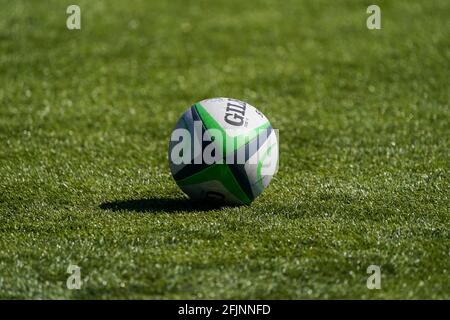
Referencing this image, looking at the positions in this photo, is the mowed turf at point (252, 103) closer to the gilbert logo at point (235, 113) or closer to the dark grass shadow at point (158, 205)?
the dark grass shadow at point (158, 205)

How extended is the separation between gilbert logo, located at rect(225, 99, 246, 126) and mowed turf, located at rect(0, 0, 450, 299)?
769 millimetres

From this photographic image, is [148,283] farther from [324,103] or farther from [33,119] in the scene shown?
[324,103]

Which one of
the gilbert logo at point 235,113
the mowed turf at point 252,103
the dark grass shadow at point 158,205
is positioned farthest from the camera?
the dark grass shadow at point 158,205

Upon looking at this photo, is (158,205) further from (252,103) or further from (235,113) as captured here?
(252,103)

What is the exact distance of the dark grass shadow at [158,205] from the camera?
24.6 feet

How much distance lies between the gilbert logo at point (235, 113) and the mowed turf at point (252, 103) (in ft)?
2.52

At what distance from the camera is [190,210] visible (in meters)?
7.46

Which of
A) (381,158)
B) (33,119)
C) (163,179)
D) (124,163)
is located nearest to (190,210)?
(163,179)

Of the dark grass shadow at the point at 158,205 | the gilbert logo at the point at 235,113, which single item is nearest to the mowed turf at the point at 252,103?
the dark grass shadow at the point at 158,205

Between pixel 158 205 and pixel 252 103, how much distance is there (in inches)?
166

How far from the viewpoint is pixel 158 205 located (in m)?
7.66

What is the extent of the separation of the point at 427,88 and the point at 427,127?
1.80m

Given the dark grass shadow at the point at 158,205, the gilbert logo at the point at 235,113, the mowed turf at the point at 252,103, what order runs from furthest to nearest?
1. the dark grass shadow at the point at 158,205
2. the gilbert logo at the point at 235,113
3. the mowed turf at the point at 252,103

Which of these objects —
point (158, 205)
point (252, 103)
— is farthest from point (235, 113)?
point (252, 103)
